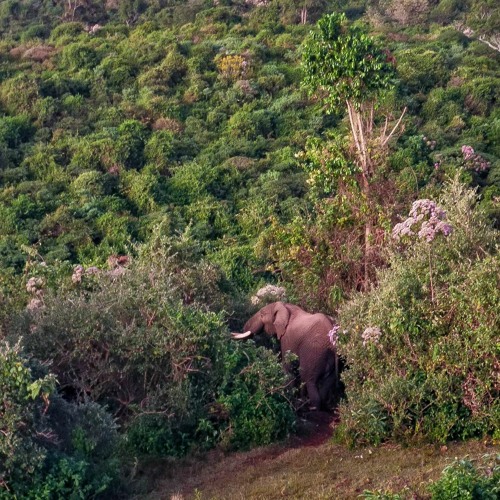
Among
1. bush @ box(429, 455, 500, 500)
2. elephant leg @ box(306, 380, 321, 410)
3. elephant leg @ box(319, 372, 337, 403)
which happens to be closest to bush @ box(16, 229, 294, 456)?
elephant leg @ box(306, 380, 321, 410)

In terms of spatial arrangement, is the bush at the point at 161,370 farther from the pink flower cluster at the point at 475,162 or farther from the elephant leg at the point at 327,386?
the pink flower cluster at the point at 475,162

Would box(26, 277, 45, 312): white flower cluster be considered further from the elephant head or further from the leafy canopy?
the leafy canopy

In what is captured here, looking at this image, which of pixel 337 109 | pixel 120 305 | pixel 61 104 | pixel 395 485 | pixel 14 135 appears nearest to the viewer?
pixel 395 485

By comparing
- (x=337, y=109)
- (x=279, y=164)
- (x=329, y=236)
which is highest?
(x=337, y=109)

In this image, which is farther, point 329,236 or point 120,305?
point 329,236

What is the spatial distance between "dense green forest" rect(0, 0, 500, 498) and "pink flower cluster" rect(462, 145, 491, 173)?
0.11 m

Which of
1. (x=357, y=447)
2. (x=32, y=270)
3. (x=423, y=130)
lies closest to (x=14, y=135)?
(x=423, y=130)

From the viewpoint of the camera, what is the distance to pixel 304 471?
9.95 metres

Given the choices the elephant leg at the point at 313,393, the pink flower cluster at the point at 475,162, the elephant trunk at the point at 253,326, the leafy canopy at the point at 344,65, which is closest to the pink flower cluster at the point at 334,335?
the elephant leg at the point at 313,393

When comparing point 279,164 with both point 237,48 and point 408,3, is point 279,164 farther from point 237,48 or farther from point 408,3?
point 408,3

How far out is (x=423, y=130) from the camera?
29031mm

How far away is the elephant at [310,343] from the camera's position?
41.2 ft

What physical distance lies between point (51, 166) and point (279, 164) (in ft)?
20.1

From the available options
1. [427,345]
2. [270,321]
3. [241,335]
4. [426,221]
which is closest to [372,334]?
[427,345]
